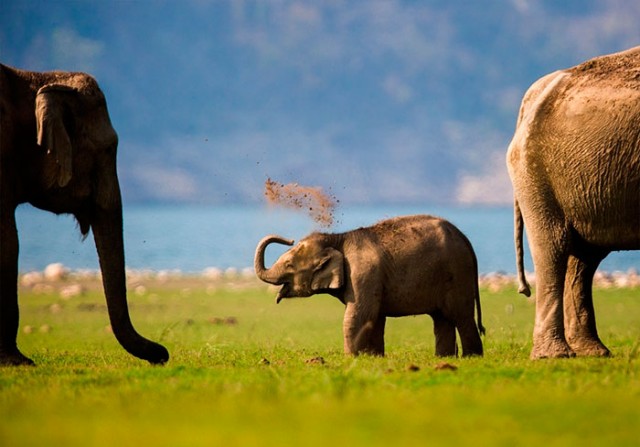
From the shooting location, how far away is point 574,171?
12156 millimetres

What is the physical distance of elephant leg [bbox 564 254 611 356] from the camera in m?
13.3

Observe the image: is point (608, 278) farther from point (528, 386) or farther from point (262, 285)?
point (528, 386)

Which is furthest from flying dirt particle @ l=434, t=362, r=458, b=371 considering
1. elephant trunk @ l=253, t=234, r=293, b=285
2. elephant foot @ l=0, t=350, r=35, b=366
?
elephant trunk @ l=253, t=234, r=293, b=285

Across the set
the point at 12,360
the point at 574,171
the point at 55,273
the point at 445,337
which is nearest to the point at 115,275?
the point at 12,360

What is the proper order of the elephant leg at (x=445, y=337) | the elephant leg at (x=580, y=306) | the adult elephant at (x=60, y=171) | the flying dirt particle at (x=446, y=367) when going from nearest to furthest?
the flying dirt particle at (x=446, y=367), the adult elephant at (x=60, y=171), the elephant leg at (x=580, y=306), the elephant leg at (x=445, y=337)

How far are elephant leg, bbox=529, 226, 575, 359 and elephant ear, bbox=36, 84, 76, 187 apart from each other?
5.22 metres

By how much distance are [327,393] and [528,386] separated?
1.68 m

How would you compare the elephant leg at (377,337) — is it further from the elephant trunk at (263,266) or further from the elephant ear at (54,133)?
the elephant ear at (54,133)

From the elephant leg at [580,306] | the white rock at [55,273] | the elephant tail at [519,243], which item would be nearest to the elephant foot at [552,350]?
the elephant leg at [580,306]

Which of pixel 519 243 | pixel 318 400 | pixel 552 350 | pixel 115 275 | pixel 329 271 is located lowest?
pixel 318 400

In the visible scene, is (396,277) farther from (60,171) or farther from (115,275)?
(60,171)

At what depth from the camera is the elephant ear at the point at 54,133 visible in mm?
11734

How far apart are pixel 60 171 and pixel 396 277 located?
4284 millimetres

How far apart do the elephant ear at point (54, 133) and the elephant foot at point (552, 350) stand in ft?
17.8
